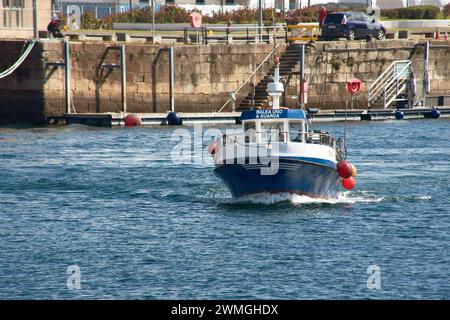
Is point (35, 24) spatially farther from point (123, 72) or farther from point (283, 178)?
point (283, 178)

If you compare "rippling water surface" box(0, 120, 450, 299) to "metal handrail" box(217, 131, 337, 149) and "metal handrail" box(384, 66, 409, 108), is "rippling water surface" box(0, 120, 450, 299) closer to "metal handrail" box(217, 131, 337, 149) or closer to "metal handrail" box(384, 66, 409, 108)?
"metal handrail" box(217, 131, 337, 149)

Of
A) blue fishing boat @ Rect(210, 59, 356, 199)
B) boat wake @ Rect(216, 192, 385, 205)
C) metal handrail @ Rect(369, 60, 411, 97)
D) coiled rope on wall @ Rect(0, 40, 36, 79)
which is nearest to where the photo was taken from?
blue fishing boat @ Rect(210, 59, 356, 199)

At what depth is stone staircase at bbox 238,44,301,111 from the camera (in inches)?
2463

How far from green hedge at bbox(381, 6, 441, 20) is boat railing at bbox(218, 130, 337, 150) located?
56.8 m

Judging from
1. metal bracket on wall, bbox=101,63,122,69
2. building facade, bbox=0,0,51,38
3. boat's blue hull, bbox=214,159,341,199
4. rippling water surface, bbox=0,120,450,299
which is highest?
building facade, bbox=0,0,51,38

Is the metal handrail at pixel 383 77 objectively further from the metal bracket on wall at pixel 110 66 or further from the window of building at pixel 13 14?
the window of building at pixel 13 14

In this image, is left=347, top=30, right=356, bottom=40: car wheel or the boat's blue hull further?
left=347, top=30, right=356, bottom=40: car wheel

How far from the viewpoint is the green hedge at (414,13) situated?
91.6 m

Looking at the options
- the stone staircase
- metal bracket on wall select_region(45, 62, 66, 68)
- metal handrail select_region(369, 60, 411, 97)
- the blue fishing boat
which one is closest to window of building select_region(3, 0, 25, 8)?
metal bracket on wall select_region(45, 62, 66, 68)

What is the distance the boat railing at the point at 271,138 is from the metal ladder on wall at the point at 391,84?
3071 cm

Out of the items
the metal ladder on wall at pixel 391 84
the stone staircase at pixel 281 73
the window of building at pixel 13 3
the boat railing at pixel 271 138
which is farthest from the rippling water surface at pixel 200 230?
the metal ladder on wall at pixel 391 84

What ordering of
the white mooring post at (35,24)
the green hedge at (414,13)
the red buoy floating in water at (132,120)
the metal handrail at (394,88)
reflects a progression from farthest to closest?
1. the green hedge at (414,13)
2. the metal handrail at (394,88)
3. the white mooring post at (35,24)
4. the red buoy floating in water at (132,120)

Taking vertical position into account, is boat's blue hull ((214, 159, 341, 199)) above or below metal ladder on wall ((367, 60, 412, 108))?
below

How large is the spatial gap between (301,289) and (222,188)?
557 inches
